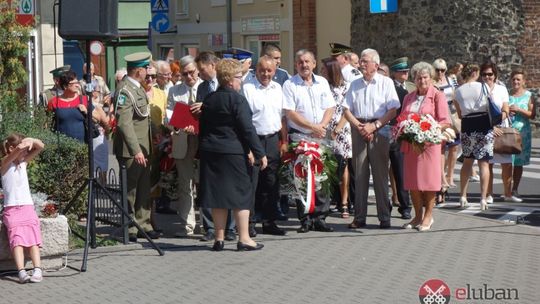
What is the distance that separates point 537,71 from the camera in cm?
2866

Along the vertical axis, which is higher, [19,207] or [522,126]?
[522,126]

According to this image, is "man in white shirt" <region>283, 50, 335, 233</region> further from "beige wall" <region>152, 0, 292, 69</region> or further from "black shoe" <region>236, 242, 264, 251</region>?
"beige wall" <region>152, 0, 292, 69</region>

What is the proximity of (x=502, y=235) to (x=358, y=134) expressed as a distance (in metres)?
1.91

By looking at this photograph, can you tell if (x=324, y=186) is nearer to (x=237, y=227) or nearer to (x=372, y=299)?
(x=237, y=227)

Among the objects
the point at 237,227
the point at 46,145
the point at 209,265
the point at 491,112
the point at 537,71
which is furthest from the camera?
the point at 537,71

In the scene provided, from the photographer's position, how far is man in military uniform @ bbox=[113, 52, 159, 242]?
1209cm

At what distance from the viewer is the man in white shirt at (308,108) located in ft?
42.2

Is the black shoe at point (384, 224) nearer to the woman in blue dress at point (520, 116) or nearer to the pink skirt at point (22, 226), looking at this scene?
the woman in blue dress at point (520, 116)

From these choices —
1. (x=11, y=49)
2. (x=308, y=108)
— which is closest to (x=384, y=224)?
(x=308, y=108)

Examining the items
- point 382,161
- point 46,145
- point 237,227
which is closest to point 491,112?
point 382,161

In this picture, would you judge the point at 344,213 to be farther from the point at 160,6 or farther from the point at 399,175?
the point at 160,6

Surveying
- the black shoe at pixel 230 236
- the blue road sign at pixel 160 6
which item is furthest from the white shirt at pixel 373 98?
the blue road sign at pixel 160 6

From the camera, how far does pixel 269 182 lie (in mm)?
12781

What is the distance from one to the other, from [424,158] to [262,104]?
1873 mm
